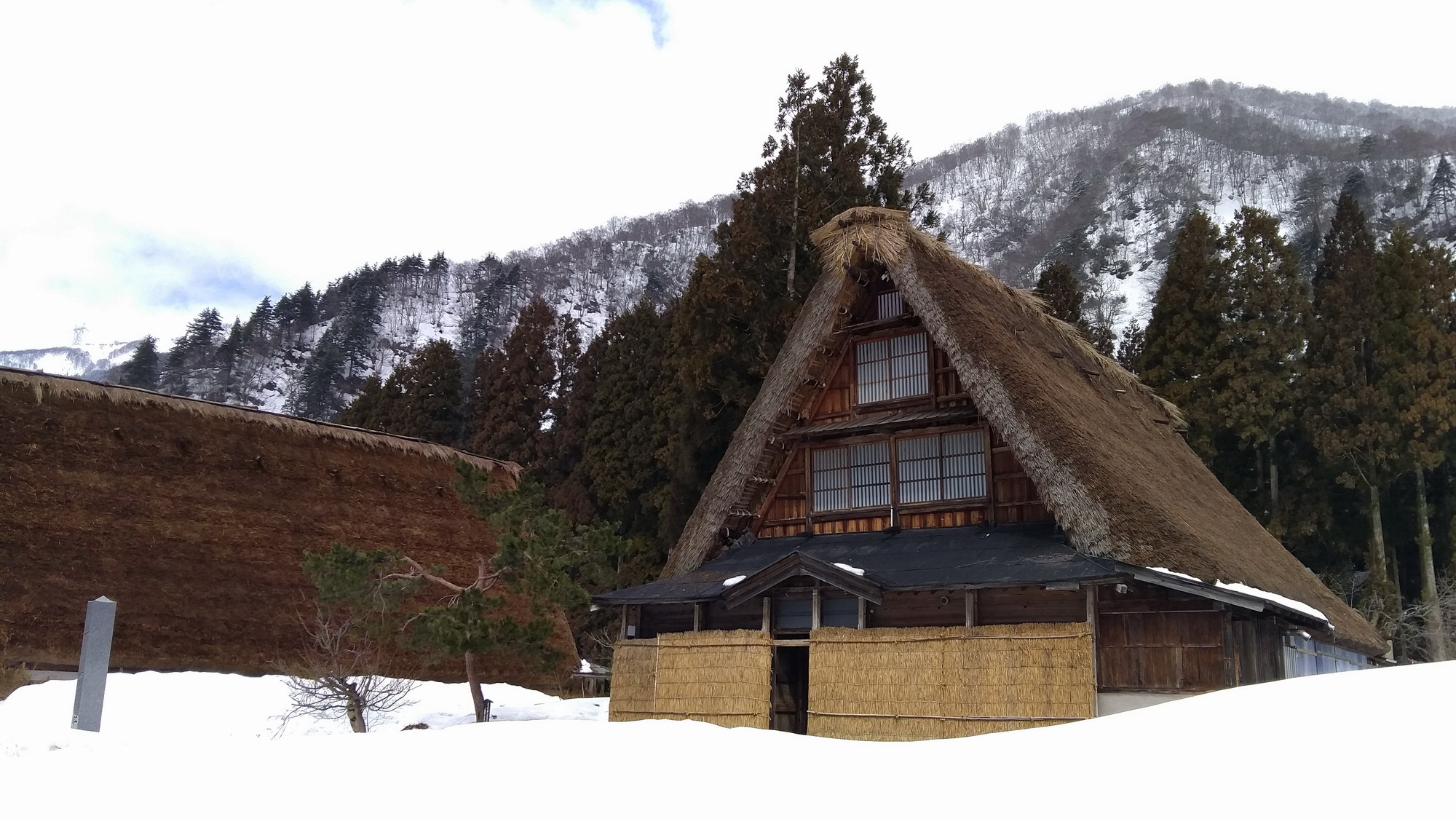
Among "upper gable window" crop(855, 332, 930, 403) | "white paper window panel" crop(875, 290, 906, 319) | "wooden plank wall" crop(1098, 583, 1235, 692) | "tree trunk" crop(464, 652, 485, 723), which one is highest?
"white paper window panel" crop(875, 290, 906, 319)

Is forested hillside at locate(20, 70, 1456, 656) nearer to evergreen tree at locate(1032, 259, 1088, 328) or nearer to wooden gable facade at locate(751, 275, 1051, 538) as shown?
evergreen tree at locate(1032, 259, 1088, 328)

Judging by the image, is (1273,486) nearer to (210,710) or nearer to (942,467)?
(942,467)

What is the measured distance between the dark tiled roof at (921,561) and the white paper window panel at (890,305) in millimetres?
3224

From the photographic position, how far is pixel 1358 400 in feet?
82.9

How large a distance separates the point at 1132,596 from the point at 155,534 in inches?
613

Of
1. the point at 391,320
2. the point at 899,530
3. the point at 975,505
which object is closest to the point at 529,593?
the point at 899,530

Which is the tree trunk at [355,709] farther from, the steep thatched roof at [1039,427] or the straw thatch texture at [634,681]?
the steep thatched roof at [1039,427]

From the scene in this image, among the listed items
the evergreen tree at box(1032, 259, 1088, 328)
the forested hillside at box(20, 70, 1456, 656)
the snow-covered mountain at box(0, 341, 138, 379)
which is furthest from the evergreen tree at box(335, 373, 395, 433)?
the snow-covered mountain at box(0, 341, 138, 379)

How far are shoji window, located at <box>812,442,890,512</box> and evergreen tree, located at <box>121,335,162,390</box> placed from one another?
53.7 meters

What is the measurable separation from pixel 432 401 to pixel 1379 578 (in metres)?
29.6

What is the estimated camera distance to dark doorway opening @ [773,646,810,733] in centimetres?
1438

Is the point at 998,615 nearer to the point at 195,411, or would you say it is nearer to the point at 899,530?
the point at 899,530

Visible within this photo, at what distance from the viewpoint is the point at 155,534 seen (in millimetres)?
18609

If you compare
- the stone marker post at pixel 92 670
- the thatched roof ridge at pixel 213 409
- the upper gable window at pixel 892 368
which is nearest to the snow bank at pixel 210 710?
the stone marker post at pixel 92 670
